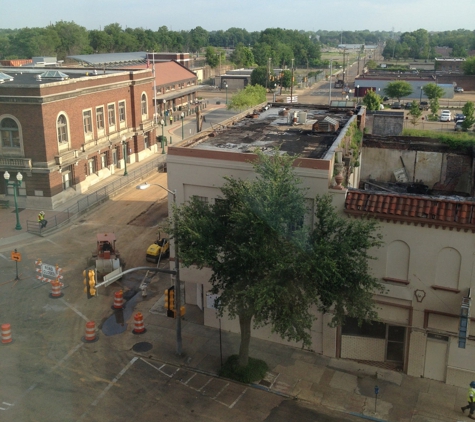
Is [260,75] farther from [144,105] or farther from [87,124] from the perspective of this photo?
[87,124]

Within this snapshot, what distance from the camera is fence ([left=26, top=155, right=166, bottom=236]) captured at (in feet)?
124

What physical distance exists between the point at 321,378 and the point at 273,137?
14.0 metres

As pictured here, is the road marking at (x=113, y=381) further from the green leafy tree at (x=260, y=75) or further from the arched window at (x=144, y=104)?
the green leafy tree at (x=260, y=75)

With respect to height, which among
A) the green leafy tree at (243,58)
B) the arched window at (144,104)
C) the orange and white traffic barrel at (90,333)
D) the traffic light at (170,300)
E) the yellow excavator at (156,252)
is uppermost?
the green leafy tree at (243,58)

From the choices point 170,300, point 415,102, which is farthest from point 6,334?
point 415,102

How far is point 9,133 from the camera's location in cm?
4078

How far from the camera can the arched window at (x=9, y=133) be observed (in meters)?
40.6

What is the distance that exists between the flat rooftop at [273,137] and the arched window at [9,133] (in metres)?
18.1

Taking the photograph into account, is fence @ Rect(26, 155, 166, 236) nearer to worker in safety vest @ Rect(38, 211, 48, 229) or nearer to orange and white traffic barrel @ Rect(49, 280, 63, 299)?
worker in safety vest @ Rect(38, 211, 48, 229)

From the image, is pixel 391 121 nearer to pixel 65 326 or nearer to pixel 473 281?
pixel 473 281

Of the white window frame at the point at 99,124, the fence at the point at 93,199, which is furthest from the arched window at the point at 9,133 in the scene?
the white window frame at the point at 99,124

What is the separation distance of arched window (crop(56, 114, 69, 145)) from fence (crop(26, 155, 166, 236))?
488 centimetres

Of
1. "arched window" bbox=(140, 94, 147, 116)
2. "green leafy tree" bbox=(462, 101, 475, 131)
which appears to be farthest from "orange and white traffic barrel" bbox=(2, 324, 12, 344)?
"green leafy tree" bbox=(462, 101, 475, 131)

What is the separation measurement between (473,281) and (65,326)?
17.7 metres
